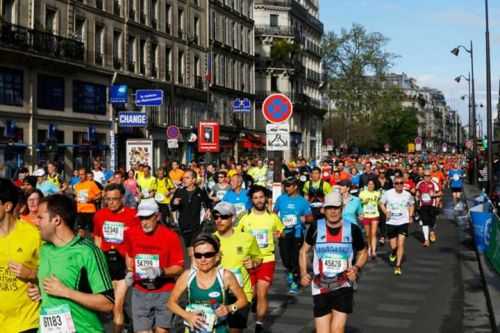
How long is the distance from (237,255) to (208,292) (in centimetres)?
194

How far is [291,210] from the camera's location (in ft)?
37.3

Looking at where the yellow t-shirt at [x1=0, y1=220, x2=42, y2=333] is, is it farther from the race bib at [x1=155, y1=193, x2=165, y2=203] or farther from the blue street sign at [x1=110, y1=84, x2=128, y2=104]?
the blue street sign at [x1=110, y1=84, x2=128, y2=104]

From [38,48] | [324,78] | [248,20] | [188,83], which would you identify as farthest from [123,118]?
[324,78]

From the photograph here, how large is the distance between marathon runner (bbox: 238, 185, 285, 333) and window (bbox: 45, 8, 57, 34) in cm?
2756

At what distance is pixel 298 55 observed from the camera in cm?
7956

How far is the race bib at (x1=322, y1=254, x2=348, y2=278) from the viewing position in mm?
7215

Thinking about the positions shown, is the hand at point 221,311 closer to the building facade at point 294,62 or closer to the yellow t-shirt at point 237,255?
the yellow t-shirt at point 237,255

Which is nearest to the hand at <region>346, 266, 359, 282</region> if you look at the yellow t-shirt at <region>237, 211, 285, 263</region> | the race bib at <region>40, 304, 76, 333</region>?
the yellow t-shirt at <region>237, 211, 285, 263</region>

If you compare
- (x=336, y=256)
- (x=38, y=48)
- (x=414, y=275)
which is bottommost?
(x=414, y=275)

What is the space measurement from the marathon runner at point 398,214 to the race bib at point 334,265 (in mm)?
7066

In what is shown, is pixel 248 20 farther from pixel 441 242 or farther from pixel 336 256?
pixel 336 256

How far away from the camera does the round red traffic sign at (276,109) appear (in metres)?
13.7

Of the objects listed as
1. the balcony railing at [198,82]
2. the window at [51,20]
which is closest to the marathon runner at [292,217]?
the window at [51,20]

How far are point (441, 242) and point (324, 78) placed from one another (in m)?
70.5
